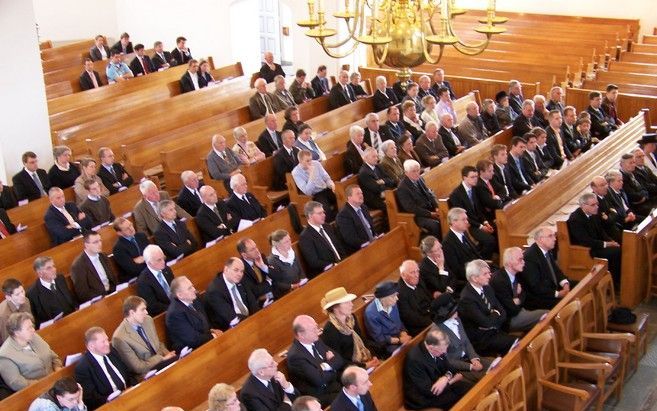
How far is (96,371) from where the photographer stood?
18.7ft

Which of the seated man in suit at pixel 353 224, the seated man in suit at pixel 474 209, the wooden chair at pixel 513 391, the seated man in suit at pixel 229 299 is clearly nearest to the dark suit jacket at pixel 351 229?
the seated man in suit at pixel 353 224

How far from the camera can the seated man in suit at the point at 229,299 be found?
6.61m

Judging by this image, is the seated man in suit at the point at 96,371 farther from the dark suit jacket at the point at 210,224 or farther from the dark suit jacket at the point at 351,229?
the dark suit jacket at the point at 351,229

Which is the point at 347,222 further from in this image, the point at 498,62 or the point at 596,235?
the point at 498,62

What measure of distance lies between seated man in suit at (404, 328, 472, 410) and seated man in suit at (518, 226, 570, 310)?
61.3 inches

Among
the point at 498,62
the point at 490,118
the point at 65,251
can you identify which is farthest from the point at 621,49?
A: the point at 65,251

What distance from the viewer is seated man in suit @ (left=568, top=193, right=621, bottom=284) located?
8.09 m

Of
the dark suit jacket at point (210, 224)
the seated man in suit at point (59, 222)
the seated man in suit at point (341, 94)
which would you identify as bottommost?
the dark suit jacket at point (210, 224)

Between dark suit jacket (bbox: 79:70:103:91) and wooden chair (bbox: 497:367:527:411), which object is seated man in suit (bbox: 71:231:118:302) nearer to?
wooden chair (bbox: 497:367:527:411)

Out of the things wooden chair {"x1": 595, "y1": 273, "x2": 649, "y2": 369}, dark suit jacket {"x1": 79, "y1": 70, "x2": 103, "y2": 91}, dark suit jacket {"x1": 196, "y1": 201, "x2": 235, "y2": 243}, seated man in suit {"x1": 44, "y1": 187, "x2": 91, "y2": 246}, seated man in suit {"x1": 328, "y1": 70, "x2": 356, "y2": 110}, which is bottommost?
wooden chair {"x1": 595, "y1": 273, "x2": 649, "y2": 369}

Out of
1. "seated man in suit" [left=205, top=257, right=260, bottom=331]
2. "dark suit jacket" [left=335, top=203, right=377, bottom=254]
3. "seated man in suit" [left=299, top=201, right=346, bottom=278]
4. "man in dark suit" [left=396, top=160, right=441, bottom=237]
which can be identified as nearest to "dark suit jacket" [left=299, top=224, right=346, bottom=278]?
"seated man in suit" [left=299, top=201, right=346, bottom=278]

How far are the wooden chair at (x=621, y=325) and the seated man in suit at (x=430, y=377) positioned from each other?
1.75 meters

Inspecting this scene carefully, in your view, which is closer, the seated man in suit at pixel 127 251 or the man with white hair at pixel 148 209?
the seated man in suit at pixel 127 251

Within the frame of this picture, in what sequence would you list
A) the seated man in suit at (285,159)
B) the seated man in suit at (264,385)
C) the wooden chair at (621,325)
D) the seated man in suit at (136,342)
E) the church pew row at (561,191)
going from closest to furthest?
the seated man in suit at (264,385), the seated man in suit at (136,342), the wooden chair at (621,325), the church pew row at (561,191), the seated man in suit at (285,159)
